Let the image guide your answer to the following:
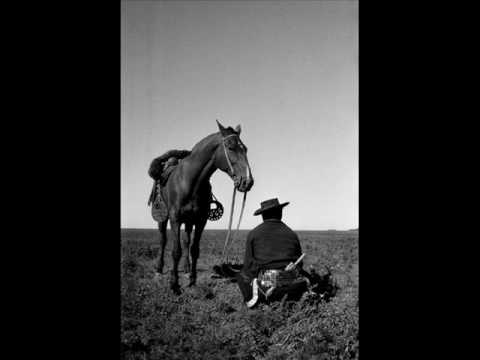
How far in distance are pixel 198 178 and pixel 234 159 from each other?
88cm

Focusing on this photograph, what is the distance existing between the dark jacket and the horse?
2.81ft

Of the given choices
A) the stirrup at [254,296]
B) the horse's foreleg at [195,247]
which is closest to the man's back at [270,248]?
the stirrup at [254,296]

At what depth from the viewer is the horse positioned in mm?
5746

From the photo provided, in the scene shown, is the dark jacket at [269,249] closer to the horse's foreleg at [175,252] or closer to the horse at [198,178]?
the horse at [198,178]

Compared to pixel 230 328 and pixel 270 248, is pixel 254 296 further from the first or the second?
pixel 230 328

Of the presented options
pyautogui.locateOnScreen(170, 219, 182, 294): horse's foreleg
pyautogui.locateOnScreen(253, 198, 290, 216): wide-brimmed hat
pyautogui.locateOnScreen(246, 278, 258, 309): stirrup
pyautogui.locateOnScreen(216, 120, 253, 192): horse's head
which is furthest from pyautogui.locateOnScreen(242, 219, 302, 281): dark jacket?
pyautogui.locateOnScreen(170, 219, 182, 294): horse's foreleg

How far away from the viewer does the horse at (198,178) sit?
18.9ft

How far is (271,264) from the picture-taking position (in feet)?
17.6

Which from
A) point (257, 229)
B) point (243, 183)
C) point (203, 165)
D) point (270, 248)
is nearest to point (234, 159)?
point (243, 183)
